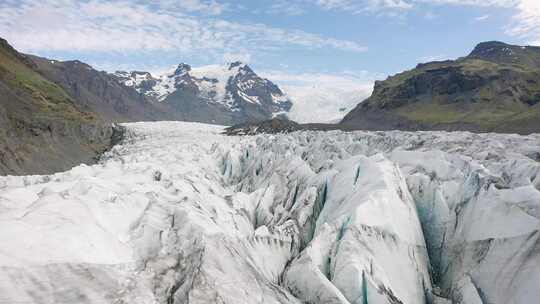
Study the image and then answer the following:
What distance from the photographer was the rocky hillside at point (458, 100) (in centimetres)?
12507

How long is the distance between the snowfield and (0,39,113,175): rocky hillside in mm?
39829

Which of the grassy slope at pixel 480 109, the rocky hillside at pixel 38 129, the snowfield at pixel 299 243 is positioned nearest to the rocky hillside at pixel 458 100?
the grassy slope at pixel 480 109

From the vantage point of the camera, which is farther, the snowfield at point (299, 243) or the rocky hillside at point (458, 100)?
the rocky hillside at point (458, 100)

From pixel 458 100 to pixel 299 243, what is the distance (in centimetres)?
15339

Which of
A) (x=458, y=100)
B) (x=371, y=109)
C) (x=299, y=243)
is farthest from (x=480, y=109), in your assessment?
(x=299, y=243)

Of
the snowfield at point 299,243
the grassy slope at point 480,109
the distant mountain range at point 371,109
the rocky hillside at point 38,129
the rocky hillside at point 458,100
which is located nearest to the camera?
the snowfield at point 299,243

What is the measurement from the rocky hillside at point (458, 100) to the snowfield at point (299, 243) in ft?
327

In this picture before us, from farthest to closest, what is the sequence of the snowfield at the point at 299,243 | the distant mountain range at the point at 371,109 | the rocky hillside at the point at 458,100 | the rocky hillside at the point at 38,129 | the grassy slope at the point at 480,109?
the rocky hillside at the point at 458,100 < the grassy slope at the point at 480,109 < the distant mountain range at the point at 371,109 < the rocky hillside at the point at 38,129 < the snowfield at the point at 299,243

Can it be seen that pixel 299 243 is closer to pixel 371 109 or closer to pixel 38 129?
pixel 38 129

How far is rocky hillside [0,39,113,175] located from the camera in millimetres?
51469

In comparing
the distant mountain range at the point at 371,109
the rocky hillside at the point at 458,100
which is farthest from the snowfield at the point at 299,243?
the rocky hillside at the point at 458,100

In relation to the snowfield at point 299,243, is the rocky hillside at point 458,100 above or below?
above

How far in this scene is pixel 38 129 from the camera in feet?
208

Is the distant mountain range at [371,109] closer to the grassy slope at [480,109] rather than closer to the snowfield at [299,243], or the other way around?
the grassy slope at [480,109]
